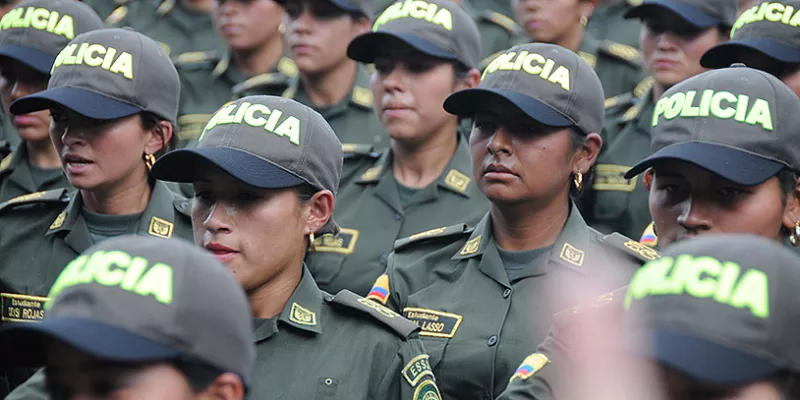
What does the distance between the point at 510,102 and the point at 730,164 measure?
106 centimetres

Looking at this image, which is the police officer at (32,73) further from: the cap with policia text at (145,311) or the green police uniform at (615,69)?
the green police uniform at (615,69)

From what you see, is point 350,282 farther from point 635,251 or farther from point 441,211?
point 635,251

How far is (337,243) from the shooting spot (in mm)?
6305

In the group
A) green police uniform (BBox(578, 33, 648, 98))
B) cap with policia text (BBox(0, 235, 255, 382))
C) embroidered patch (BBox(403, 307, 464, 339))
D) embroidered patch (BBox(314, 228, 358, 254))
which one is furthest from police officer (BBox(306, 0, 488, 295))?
cap with policia text (BBox(0, 235, 255, 382))

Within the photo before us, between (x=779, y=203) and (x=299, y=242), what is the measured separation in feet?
5.35

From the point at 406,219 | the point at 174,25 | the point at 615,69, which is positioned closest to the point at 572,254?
the point at 406,219

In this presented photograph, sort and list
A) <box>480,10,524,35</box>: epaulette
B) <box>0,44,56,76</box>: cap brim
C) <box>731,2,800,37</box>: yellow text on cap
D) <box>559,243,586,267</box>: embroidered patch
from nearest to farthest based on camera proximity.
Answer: <box>559,243,586,267</box>: embroidered patch, <box>731,2,800,37</box>: yellow text on cap, <box>0,44,56,76</box>: cap brim, <box>480,10,524,35</box>: epaulette

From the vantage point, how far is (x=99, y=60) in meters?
5.31

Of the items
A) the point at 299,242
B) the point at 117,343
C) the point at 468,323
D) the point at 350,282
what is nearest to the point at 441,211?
the point at 350,282

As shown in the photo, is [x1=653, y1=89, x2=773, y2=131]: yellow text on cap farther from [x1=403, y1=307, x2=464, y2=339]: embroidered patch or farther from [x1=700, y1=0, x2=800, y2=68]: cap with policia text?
[x1=700, y1=0, x2=800, y2=68]: cap with policia text

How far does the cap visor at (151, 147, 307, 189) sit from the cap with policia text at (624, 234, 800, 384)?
5.82 feet

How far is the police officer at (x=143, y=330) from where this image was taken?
2.62 m

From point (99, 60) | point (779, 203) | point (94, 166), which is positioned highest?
point (779, 203)

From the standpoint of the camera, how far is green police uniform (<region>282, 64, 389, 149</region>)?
780 centimetres
